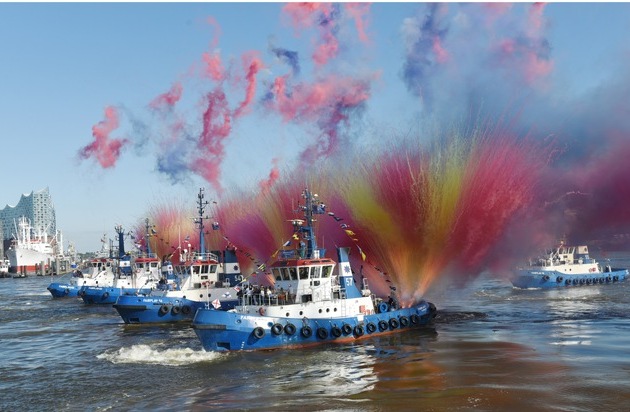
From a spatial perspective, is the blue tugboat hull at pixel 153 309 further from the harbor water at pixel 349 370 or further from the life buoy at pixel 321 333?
the life buoy at pixel 321 333

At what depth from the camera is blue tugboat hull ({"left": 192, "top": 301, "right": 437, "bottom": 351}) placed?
3522 centimetres

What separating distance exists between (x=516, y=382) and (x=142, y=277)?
5717 cm

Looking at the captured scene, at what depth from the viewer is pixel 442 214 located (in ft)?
144

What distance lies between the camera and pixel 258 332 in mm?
35562

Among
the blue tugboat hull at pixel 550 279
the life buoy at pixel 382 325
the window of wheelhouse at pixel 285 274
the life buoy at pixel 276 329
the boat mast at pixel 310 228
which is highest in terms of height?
the boat mast at pixel 310 228

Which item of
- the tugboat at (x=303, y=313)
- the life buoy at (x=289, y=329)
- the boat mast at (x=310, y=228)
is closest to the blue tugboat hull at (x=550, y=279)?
the tugboat at (x=303, y=313)

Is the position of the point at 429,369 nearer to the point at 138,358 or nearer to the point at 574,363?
the point at 574,363

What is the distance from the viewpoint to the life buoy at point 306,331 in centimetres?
3684

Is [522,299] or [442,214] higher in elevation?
[442,214]

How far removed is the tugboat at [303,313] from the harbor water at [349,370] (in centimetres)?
90

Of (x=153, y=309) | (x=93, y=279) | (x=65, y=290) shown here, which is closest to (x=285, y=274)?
(x=153, y=309)

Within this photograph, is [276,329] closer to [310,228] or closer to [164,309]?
[310,228]

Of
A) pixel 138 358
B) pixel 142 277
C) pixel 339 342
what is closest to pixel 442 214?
pixel 339 342

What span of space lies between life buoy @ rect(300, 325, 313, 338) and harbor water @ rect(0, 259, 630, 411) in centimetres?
98
